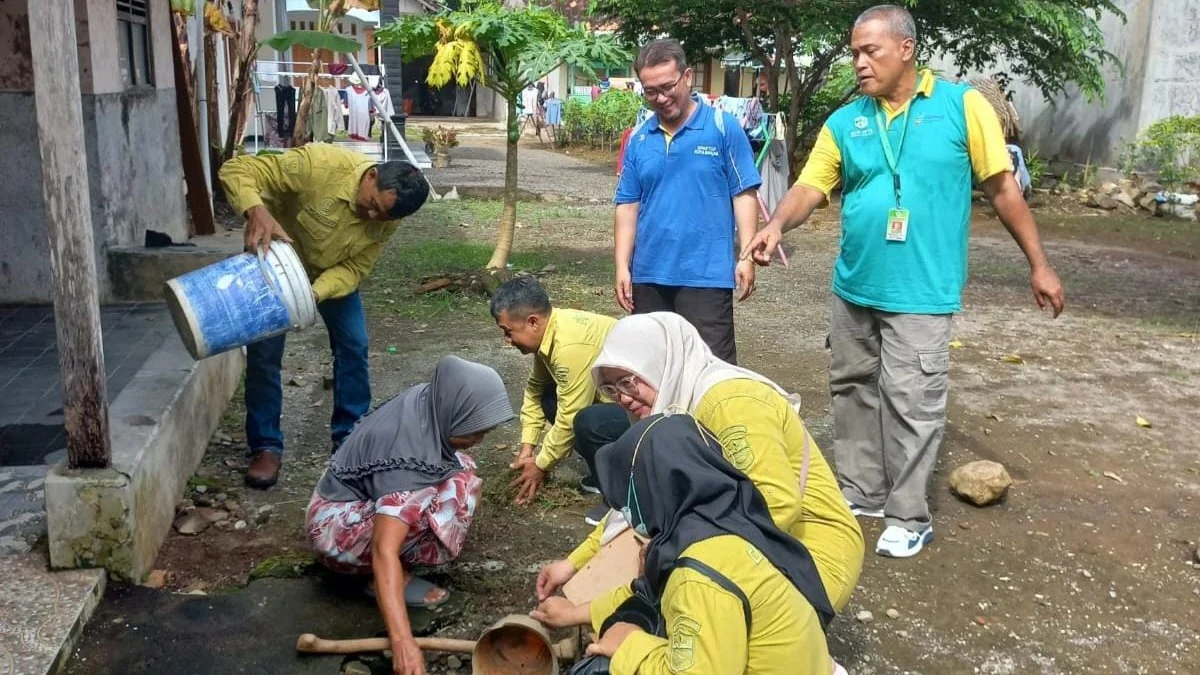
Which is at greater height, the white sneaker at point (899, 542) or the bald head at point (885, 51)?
the bald head at point (885, 51)

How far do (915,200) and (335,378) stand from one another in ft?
7.91

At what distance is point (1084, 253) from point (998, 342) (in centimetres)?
422

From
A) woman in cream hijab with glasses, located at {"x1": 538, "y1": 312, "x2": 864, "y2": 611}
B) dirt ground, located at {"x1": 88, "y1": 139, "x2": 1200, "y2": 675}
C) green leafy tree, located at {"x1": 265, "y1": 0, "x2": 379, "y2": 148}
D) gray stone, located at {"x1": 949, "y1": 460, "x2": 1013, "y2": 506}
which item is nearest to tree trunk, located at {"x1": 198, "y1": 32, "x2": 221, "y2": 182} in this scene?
green leafy tree, located at {"x1": 265, "y1": 0, "x2": 379, "y2": 148}

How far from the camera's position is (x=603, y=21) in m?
15.1

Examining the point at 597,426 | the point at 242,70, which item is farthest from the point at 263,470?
the point at 242,70

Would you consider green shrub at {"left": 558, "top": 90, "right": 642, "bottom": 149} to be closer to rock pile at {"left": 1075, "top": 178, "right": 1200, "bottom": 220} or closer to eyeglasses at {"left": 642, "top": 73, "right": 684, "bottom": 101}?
rock pile at {"left": 1075, "top": 178, "right": 1200, "bottom": 220}

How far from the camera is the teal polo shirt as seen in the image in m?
3.63

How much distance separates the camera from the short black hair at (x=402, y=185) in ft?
12.6

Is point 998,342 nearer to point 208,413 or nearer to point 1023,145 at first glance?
point 208,413

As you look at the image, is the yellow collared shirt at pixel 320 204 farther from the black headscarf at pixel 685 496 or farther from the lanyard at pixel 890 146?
the black headscarf at pixel 685 496

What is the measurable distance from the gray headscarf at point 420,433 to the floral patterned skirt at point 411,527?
0.03 metres

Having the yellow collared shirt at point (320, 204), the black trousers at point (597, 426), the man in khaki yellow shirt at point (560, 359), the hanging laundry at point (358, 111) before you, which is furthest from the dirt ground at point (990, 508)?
the hanging laundry at point (358, 111)

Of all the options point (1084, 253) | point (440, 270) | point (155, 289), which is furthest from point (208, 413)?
point (1084, 253)

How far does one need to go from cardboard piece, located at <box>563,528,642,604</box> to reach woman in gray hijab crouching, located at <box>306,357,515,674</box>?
54cm
